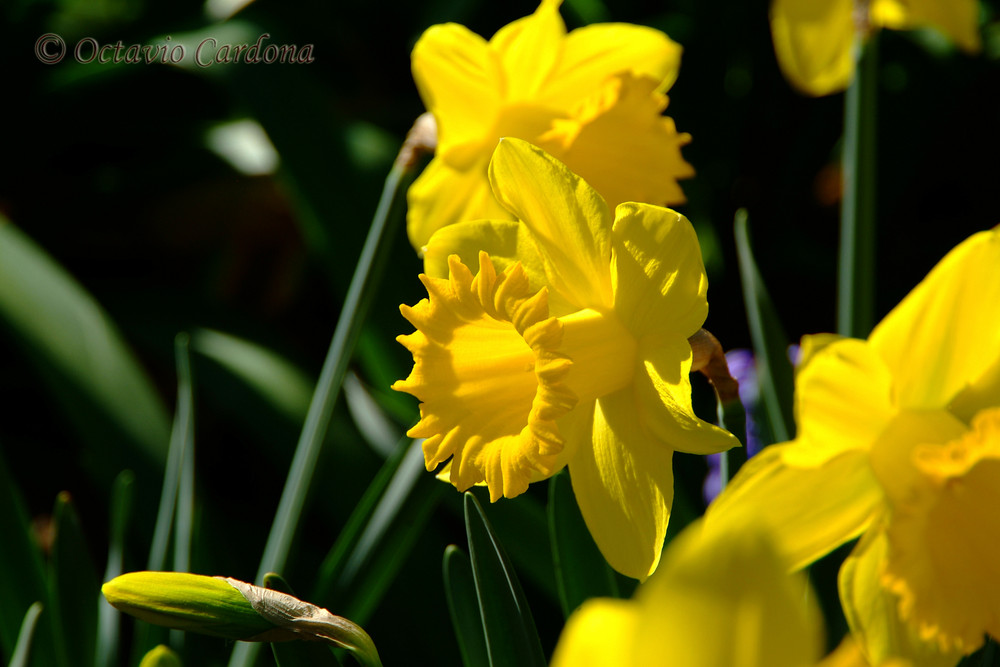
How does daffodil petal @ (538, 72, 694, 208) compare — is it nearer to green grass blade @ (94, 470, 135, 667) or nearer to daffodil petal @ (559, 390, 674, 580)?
daffodil petal @ (559, 390, 674, 580)

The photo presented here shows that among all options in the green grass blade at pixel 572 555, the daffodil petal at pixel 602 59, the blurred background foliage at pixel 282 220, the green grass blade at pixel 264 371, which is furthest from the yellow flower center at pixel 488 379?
the green grass blade at pixel 264 371

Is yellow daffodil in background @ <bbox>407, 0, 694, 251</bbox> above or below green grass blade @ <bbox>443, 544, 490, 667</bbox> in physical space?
above

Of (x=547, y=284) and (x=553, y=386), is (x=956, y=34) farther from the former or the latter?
(x=553, y=386)

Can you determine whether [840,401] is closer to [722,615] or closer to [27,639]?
[722,615]

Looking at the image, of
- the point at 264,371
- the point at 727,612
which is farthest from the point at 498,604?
the point at 264,371

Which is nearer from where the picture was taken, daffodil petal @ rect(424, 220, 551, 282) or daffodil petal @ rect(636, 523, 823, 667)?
daffodil petal @ rect(636, 523, 823, 667)

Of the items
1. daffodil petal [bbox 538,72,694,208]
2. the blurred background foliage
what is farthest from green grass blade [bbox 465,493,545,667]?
the blurred background foliage

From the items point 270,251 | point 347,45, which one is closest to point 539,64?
point 270,251
